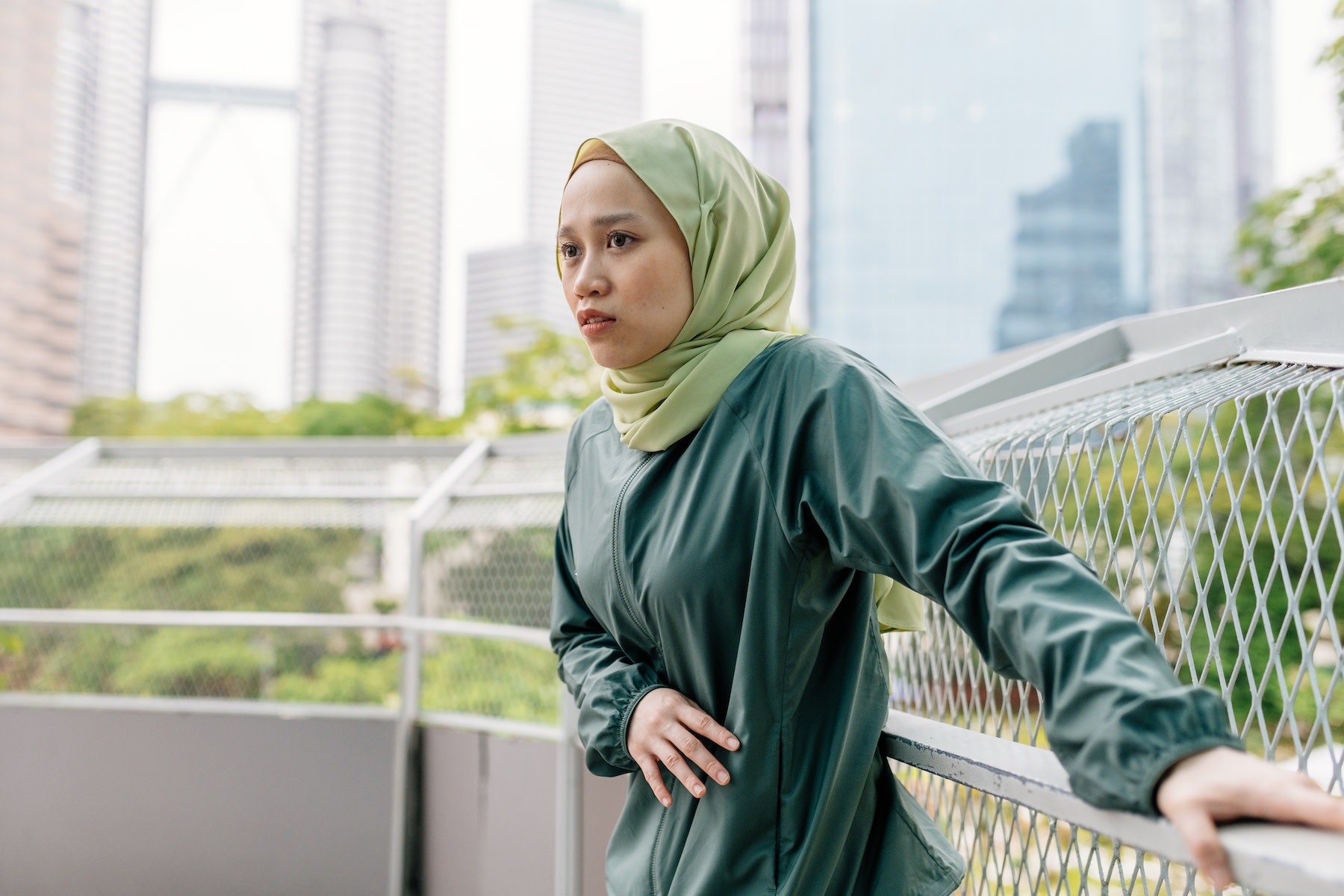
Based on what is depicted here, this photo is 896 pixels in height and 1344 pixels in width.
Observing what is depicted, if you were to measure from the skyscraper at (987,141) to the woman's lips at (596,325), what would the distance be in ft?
189

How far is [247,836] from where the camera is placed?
3.53 meters

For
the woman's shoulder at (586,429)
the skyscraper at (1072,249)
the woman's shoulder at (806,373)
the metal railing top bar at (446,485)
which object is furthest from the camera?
the skyscraper at (1072,249)

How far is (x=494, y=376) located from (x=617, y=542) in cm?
1986

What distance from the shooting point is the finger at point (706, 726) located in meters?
0.94

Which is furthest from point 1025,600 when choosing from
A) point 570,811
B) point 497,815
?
point 497,815

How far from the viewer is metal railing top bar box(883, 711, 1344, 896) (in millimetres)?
496

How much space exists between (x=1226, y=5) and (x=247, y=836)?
72.7 metres

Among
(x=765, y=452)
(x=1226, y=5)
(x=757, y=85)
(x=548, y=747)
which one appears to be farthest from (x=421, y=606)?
(x=1226, y=5)

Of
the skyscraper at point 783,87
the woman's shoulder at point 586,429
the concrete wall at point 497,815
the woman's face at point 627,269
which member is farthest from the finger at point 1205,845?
the skyscraper at point 783,87

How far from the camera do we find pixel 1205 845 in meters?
0.54

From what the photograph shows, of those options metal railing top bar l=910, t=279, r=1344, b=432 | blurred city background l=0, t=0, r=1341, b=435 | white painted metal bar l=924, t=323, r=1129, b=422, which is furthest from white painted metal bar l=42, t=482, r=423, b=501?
blurred city background l=0, t=0, r=1341, b=435

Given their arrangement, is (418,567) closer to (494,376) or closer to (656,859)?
(656,859)

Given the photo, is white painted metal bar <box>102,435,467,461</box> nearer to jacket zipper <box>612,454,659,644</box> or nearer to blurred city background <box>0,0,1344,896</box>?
blurred city background <box>0,0,1344,896</box>

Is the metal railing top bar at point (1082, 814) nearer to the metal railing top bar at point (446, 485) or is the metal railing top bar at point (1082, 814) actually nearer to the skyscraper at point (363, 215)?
the metal railing top bar at point (446, 485)
